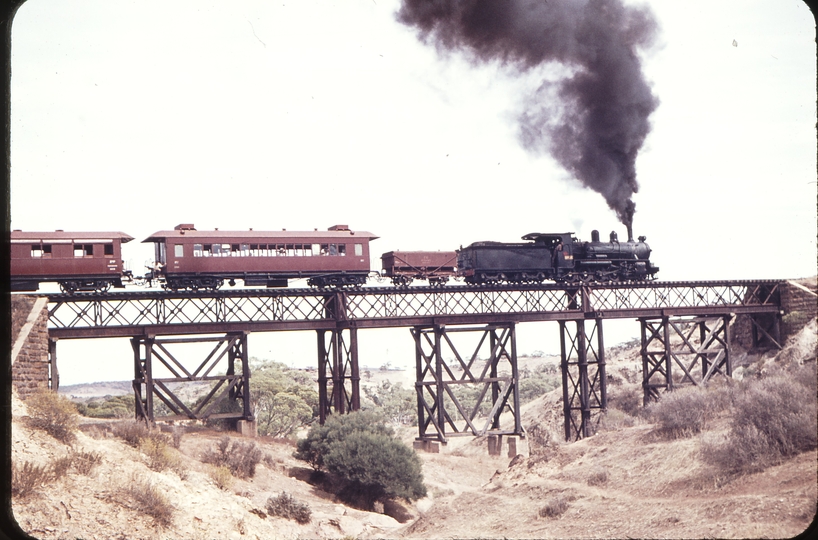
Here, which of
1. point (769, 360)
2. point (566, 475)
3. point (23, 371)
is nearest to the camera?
point (23, 371)

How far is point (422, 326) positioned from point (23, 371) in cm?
1430

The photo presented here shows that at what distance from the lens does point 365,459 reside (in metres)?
24.0

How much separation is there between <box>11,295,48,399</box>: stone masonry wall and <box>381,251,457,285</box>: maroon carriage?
14279 mm

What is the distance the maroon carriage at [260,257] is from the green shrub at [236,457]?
7087mm

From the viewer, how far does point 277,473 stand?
23.9 meters

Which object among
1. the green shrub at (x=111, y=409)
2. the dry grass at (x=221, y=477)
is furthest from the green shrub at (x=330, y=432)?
the green shrub at (x=111, y=409)

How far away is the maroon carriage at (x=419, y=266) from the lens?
31016mm

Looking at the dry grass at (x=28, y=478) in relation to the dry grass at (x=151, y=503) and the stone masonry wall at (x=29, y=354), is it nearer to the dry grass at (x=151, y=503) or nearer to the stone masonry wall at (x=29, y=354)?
the dry grass at (x=151, y=503)

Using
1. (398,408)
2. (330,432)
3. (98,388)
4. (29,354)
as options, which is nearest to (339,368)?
(330,432)

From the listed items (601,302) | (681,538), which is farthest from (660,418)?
(601,302)

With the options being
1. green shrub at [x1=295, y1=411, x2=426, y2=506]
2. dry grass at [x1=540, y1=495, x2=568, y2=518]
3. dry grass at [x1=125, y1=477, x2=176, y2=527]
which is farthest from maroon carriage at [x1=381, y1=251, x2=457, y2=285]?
dry grass at [x1=125, y1=477, x2=176, y2=527]

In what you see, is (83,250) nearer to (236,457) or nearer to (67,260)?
(67,260)

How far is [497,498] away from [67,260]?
1655 centimetres

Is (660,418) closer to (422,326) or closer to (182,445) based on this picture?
(422,326)
